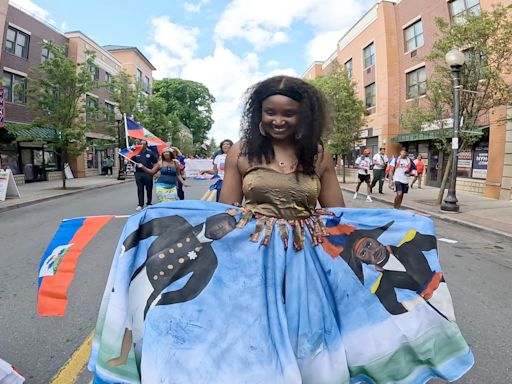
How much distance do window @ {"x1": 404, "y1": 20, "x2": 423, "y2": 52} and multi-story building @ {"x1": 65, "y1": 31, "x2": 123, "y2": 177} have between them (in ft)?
60.1

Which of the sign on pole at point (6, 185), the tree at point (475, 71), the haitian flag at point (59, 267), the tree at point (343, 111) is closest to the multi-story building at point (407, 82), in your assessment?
the tree at point (343, 111)

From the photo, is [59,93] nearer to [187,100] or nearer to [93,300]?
[93,300]

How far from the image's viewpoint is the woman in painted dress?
1.59m

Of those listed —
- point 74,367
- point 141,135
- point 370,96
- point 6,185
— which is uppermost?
point 370,96

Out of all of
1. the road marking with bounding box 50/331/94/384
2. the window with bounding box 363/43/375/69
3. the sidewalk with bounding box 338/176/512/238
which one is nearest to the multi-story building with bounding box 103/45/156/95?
the window with bounding box 363/43/375/69

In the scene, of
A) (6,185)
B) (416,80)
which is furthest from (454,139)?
(6,185)

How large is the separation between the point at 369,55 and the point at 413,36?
502 cm

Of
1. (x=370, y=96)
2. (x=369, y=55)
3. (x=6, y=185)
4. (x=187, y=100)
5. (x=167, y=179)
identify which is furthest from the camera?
(x=187, y=100)

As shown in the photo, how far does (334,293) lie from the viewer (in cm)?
185

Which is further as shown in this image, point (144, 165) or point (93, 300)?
point (144, 165)

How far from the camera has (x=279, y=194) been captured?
6.56 feet

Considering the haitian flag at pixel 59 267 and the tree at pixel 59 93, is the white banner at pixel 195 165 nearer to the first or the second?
the tree at pixel 59 93

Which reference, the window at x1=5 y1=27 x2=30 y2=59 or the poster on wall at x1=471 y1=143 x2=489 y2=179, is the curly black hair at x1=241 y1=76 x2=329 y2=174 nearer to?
the poster on wall at x1=471 y1=143 x2=489 y2=179

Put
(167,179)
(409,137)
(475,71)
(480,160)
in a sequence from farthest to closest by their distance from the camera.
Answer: (409,137), (480,160), (475,71), (167,179)
